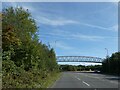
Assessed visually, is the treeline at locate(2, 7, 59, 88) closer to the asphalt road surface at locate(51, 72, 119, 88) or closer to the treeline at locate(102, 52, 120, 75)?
the asphalt road surface at locate(51, 72, 119, 88)

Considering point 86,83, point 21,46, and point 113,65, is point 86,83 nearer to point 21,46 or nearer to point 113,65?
point 21,46

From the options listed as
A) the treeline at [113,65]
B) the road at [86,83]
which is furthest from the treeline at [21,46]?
the treeline at [113,65]

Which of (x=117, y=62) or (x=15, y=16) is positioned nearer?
(x=15, y=16)

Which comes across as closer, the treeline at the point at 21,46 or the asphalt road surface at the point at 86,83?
the treeline at the point at 21,46

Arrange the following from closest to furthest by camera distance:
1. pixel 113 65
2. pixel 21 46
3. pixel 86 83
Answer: pixel 21 46
pixel 86 83
pixel 113 65

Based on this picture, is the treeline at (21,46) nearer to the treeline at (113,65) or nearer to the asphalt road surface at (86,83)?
the asphalt road surface at (86,83)

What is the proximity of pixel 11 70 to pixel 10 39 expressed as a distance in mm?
1910

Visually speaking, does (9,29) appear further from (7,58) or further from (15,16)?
(15,16)

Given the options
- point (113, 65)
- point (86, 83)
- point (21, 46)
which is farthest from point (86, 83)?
point (113, 65)

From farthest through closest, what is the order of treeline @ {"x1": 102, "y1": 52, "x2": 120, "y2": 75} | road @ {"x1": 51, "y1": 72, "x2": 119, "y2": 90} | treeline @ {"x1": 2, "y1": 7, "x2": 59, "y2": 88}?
treeline @ {"x1": 102, "y1": 52, "x2": 120, "y2": 75}
road @ {"x1": 51, "y1": 72, "x2": 119, "y2": 90}
treeline @ {"x1": 2, "y1": 7, "x2": 59, "y2": 88}

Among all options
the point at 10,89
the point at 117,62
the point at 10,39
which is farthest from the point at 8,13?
the point at 117,62

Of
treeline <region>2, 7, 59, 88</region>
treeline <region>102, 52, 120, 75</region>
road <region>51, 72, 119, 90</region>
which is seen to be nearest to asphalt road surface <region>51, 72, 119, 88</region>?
road <region>51, 72, 119, 90</region>

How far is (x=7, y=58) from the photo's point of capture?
19.5 metres

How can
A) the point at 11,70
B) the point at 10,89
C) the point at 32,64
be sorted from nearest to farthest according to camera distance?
1. the point at 10,89
2. the point at 11,70
3. the point at 32,64
